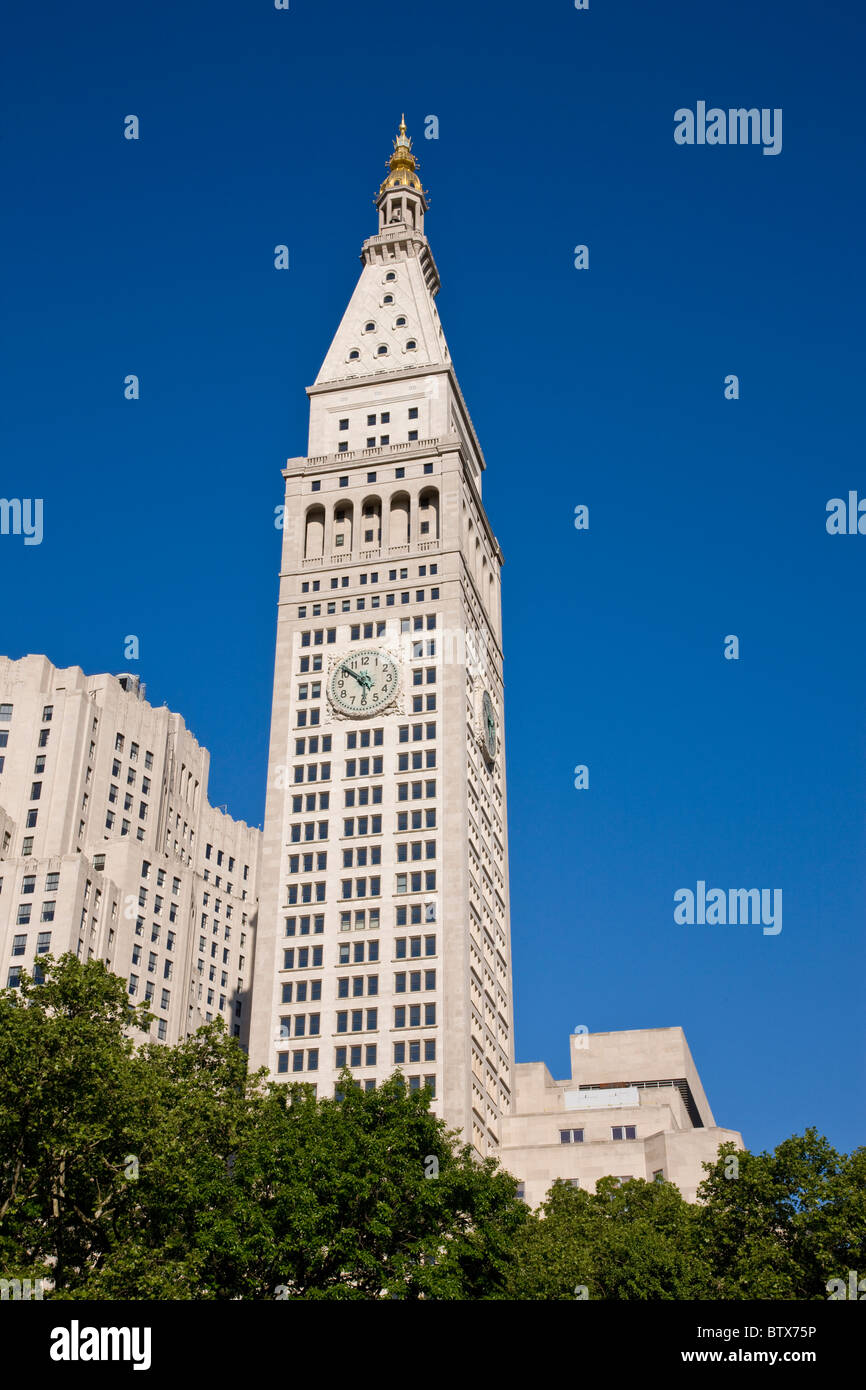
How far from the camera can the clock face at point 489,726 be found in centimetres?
12234

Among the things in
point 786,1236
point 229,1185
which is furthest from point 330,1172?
point 786,1236

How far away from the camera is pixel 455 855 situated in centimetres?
10894

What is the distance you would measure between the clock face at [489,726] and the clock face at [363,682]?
33.0 feet

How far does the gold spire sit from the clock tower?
1971 cm

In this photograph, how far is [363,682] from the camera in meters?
117

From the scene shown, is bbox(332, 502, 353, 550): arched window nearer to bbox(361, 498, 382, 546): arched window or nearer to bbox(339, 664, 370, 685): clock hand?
bbox(361, 498, 382, 546): arched window

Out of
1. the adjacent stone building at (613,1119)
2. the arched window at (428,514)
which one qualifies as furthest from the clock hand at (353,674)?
the adjacent stone building at (613,1119)

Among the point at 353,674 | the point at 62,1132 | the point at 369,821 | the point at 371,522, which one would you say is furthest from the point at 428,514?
the point at 62,1132

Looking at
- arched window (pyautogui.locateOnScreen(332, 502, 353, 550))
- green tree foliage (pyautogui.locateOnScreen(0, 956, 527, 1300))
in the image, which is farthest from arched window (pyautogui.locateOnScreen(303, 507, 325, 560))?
green tree foliage (pyautogui.locateOnScreen(0, 956, 527, 1300))

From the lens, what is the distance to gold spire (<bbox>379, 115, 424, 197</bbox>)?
15512 centimetres

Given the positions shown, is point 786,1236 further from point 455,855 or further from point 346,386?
point 346,386

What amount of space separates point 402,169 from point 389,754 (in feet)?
240

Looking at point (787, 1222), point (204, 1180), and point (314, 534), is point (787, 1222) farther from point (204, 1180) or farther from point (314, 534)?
point (314, 534)

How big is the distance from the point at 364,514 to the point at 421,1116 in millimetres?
71127
